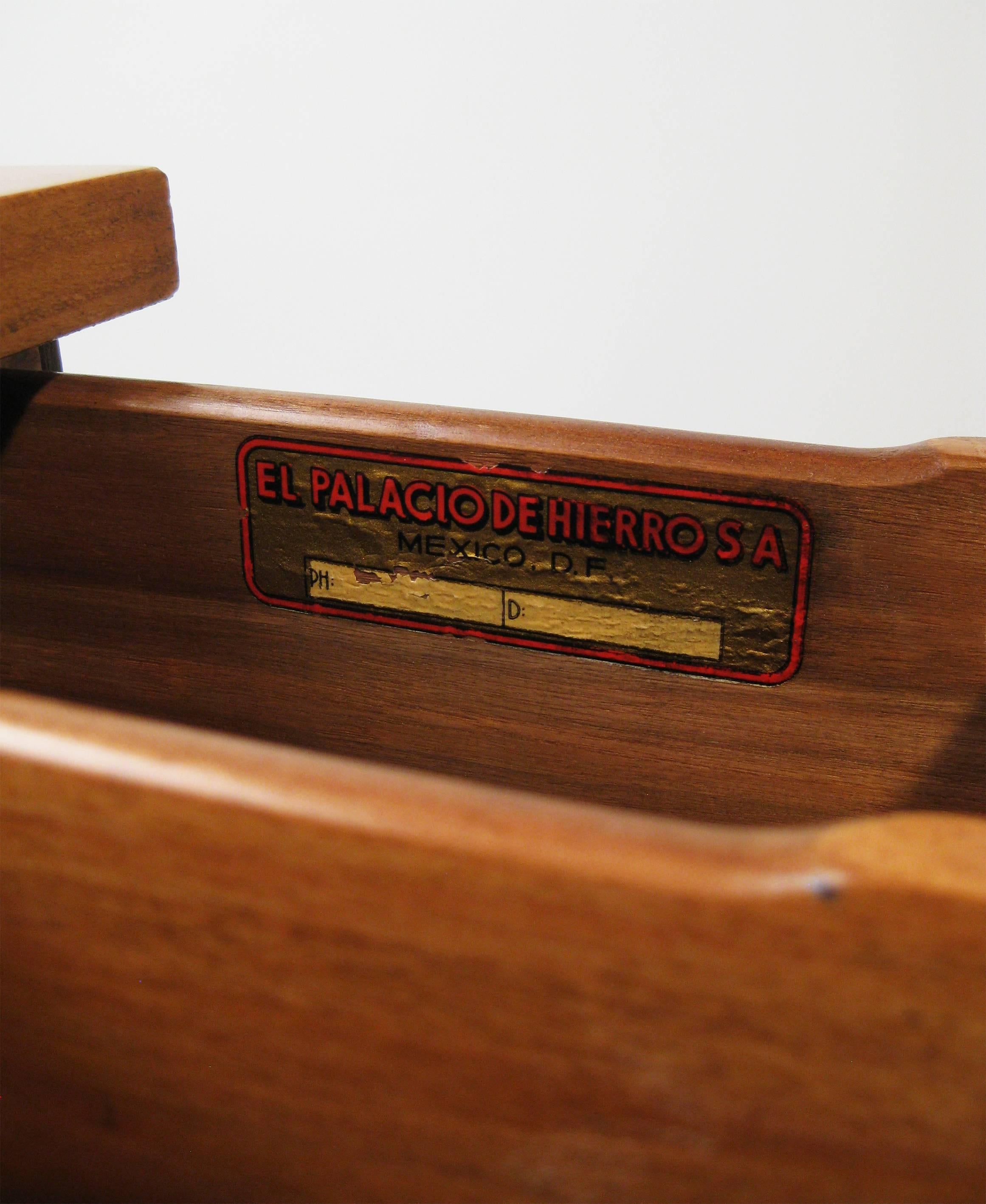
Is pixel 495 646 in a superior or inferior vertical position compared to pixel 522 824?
inferior

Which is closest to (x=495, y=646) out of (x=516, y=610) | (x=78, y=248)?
(x=516, y=610)

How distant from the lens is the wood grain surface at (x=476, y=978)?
0.65 feet

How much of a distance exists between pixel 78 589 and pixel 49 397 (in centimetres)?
10

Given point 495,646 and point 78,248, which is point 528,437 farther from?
point 78,248

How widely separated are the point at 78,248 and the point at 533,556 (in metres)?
0.26

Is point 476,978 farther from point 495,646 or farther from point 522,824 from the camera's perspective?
point 495,646

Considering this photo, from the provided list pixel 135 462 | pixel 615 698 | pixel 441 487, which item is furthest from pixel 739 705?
pixel 135 462

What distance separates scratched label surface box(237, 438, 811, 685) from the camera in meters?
0.51

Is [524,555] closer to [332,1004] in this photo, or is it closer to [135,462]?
[135,462]

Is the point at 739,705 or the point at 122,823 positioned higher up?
the point at 122,823

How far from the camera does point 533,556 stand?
0.53 meters

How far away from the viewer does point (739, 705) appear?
53 centimetres

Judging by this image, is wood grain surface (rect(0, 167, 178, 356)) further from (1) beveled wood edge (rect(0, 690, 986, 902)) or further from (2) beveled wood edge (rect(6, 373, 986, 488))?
(1) beveled wood edge (rect(0, 690, 986, 902))

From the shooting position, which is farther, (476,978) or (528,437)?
(528,437)
